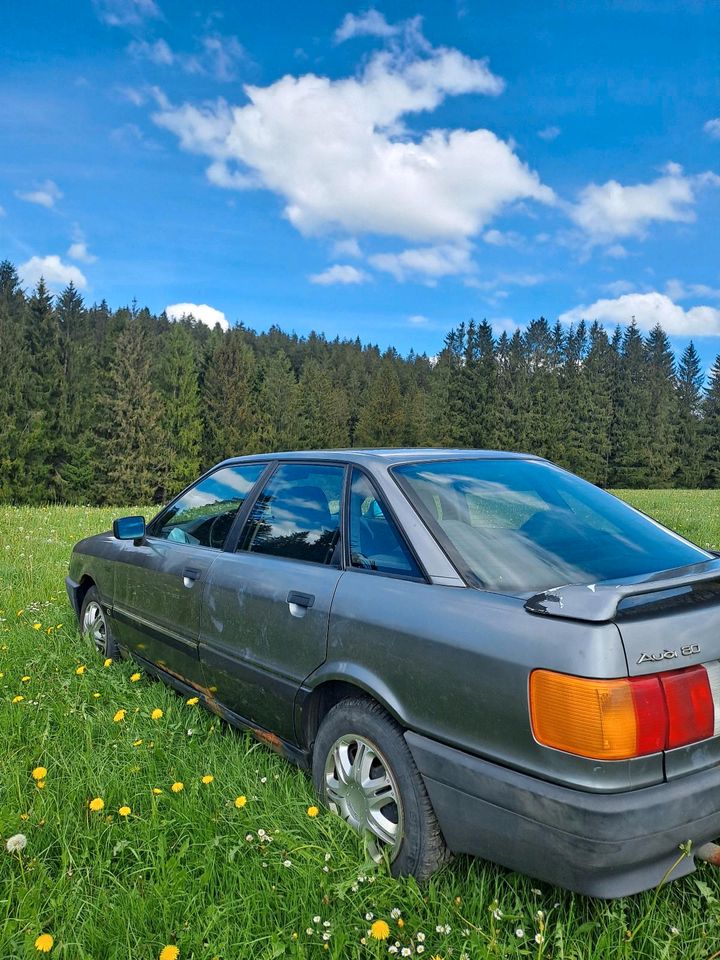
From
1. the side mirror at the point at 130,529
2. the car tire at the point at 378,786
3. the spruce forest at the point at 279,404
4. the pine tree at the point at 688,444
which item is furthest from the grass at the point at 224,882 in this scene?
the pine tree at the point at 688,444

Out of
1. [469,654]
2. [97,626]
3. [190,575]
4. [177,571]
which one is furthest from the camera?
[97,626]

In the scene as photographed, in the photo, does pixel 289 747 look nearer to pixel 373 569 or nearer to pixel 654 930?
pixel 373 569

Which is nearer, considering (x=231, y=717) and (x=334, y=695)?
(x=334, y=695)

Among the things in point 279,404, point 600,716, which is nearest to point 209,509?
point 600,716

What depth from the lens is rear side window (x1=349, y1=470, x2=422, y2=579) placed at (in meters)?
2.53

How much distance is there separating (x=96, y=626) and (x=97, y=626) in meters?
0.01

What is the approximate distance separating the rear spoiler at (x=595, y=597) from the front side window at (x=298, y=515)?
1.06 meters

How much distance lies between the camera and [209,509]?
3.89m

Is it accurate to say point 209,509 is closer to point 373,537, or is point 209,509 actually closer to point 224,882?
point 373,537

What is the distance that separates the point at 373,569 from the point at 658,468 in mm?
66771

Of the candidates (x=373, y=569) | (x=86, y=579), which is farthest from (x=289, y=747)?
(x=86, y=579)

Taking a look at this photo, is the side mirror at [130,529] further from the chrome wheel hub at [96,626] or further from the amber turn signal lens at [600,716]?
the amber turn signal lens at [600,716]

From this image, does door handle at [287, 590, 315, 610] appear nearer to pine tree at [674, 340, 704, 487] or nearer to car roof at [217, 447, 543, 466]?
car roof at [217, 447, 543, 466]

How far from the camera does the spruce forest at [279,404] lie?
46.8 metres
